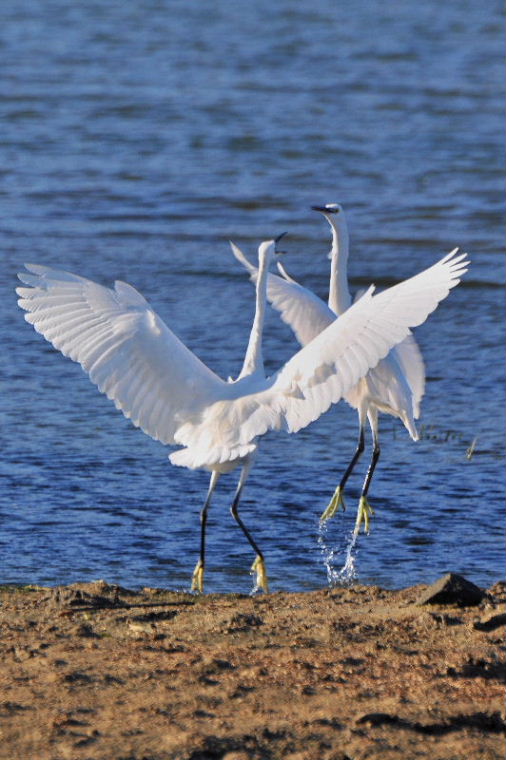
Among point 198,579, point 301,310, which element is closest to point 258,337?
point 301,310

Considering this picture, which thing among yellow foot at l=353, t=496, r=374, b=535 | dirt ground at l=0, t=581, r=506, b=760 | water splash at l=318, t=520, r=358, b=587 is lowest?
water splash at l=318, t=520, r=358, b=587

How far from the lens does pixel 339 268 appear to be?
27.7ft

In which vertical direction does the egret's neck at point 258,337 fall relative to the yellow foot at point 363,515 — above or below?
above

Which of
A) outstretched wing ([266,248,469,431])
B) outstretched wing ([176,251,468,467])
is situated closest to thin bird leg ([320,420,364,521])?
outstretched wing ([176,251,468,467])

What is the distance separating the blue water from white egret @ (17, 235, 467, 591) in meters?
0.64

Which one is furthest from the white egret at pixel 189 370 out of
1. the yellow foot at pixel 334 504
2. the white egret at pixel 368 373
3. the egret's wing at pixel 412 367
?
the egret's wing at pixel 412 367

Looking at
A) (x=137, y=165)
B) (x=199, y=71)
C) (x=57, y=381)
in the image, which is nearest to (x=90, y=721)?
(x=57, y=381)

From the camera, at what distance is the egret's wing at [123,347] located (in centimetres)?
657

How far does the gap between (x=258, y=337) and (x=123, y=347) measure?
0.79 m

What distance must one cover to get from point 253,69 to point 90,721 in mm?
22910

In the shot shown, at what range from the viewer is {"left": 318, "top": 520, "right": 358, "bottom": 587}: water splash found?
6695 mm

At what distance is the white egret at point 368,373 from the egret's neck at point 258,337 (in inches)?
14.9

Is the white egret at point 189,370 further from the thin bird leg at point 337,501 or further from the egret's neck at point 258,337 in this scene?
the thin bird leg at point 337,501

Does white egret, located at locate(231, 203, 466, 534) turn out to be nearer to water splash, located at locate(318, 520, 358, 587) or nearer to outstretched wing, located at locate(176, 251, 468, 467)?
water splash, located at locate(318, 520, 358, 587)
